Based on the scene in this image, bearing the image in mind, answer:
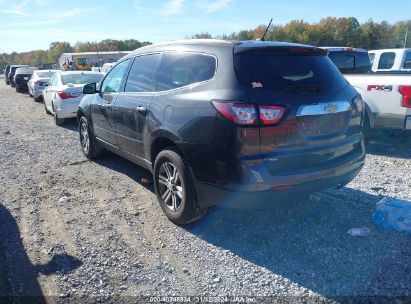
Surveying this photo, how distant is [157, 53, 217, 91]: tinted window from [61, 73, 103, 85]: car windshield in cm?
725

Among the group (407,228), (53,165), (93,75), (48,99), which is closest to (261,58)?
(407,228)

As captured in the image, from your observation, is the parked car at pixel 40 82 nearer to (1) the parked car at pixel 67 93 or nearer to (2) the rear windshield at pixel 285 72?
(1) the parked car at pixel 67 93

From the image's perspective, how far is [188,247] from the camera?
3.64 metres

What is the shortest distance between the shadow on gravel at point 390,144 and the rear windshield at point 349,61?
6.39 ft

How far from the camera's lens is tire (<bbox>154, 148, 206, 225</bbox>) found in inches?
144

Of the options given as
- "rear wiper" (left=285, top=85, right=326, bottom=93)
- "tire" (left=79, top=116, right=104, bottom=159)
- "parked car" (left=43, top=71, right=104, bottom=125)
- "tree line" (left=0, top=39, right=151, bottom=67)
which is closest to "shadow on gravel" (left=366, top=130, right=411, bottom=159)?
"rear wiper" (left=285, top=85, right=326, bottom=93)

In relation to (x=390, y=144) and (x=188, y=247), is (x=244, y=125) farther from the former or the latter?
(x=390, y=144)

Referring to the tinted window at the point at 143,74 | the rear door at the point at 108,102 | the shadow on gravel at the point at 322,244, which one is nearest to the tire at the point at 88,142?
the rear door at the point at 108,102

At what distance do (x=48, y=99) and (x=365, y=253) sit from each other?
11.2m

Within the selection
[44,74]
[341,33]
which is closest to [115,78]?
[44,74]

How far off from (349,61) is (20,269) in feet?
27.1

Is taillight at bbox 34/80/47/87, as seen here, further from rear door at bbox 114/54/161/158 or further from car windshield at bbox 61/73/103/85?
rear door at bbox 114/54/161/158

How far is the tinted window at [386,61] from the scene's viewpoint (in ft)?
33.1

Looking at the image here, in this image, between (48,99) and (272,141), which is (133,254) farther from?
(48,99)
